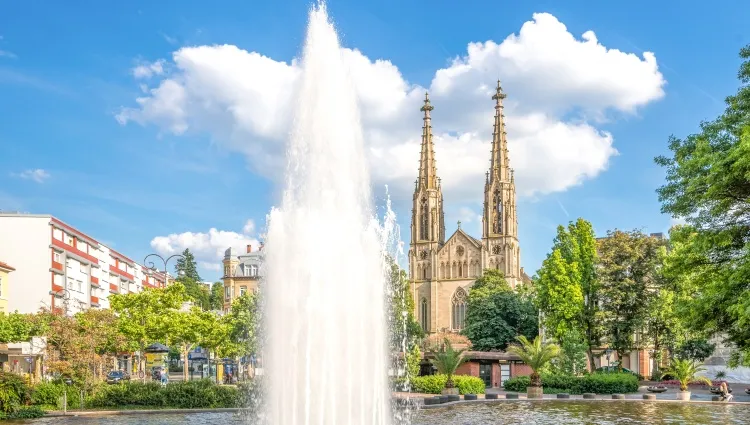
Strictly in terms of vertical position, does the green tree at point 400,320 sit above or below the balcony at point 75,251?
below

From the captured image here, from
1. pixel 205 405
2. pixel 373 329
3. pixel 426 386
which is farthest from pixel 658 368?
pixel 373 329

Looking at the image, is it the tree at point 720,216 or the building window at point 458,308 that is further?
the building window at point 458,308

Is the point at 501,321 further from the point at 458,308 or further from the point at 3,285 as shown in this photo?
the point at 3,285

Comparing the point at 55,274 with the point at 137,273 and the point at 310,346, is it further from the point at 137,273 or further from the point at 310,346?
the point at 310,346

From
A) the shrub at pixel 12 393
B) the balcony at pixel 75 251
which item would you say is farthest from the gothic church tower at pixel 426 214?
the shrub at pixel 12 393

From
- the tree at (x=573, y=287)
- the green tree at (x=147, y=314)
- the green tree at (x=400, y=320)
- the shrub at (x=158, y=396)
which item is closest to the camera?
the shrub at (x=158, y=396)

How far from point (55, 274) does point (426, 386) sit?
43214 mm

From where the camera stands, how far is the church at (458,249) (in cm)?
10931

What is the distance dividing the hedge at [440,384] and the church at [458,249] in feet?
211

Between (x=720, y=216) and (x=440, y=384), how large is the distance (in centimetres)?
2389

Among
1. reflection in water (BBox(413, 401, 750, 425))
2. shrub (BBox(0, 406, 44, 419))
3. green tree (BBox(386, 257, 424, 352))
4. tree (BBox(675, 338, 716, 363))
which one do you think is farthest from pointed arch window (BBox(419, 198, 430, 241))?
shrub (BBox(0, 406, 44, 419))

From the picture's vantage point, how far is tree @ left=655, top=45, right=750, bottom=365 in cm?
1809

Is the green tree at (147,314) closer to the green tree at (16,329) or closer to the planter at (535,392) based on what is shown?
the green tree at (16,329)

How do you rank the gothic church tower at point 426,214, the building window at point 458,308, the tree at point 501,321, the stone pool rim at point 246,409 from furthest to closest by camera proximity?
the gothic church tower at point 426,214
the building window at point 458,308
the tree at point 501,321
the stone pool rim at point 246,409
